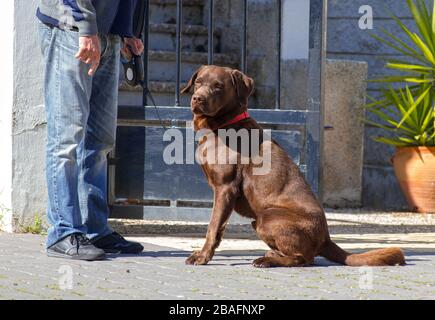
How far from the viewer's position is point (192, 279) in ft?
14.8

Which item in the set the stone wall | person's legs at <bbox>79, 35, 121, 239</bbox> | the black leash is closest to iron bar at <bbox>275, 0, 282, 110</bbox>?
the black leash

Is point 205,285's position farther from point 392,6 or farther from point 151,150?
point 392,6

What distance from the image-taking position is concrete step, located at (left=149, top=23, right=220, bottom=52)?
883 cm

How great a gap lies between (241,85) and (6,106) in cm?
189

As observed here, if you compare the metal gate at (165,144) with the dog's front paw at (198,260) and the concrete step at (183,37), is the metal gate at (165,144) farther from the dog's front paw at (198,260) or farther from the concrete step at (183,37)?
the concrete step at (183,37)

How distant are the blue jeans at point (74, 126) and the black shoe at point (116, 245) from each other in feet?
0.16

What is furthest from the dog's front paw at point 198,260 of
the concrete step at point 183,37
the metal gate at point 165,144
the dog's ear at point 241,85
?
the concrete step at point 183,37

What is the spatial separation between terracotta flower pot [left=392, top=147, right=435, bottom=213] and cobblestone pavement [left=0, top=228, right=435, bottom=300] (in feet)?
9.98

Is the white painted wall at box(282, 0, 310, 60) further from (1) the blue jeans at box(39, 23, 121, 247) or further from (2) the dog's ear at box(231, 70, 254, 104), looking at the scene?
(1) the blue jeans at box(39, 23, 121, 247)

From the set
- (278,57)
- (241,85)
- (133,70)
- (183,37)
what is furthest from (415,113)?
(241,85)

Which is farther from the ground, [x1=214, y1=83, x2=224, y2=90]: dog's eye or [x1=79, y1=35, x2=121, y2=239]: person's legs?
[x1=214, y1=83, x2=224, y2=90]: dog's eye

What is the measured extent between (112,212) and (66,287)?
8.80ft
